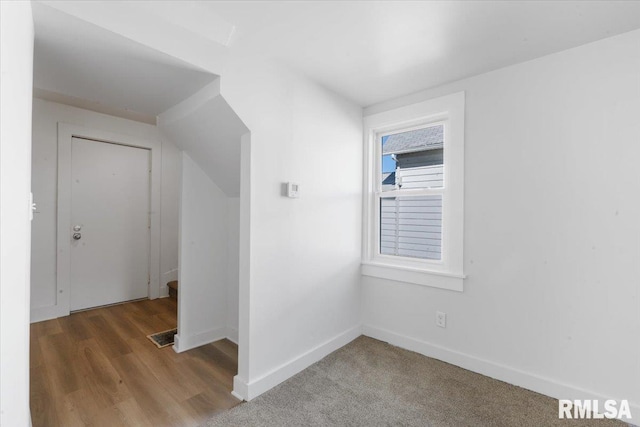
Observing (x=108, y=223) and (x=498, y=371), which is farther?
(x=108, y=223)

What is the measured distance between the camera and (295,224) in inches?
88.0

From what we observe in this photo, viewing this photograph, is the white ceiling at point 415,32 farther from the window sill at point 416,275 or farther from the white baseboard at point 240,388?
the white baseboard at point 240,388

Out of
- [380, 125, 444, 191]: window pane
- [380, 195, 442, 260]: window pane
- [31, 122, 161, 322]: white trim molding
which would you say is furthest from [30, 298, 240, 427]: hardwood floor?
[380, 125, 444, 191]: window pane

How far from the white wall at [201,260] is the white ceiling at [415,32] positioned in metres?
1.26

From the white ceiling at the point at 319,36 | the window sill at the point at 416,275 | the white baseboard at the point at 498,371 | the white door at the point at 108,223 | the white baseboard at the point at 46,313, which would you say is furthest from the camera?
the white door at the point at 108,223

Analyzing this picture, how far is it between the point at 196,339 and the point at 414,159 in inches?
100

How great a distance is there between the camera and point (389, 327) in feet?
8.95

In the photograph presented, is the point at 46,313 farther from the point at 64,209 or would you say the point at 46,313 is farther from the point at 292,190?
the point at 292,190

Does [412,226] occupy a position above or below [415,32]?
below

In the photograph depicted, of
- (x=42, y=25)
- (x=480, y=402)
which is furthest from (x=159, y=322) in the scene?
(x=480, y=402)

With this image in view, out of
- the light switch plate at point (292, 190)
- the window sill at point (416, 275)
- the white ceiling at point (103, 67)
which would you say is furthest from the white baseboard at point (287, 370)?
the white ceiling at point (103, 67)

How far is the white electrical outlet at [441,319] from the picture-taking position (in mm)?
2396

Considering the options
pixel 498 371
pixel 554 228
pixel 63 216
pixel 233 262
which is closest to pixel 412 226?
pixel 554 228

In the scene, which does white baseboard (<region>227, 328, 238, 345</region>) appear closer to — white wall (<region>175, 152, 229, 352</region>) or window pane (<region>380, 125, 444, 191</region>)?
white wall (<region>175, 152, 229, 352</region>)
